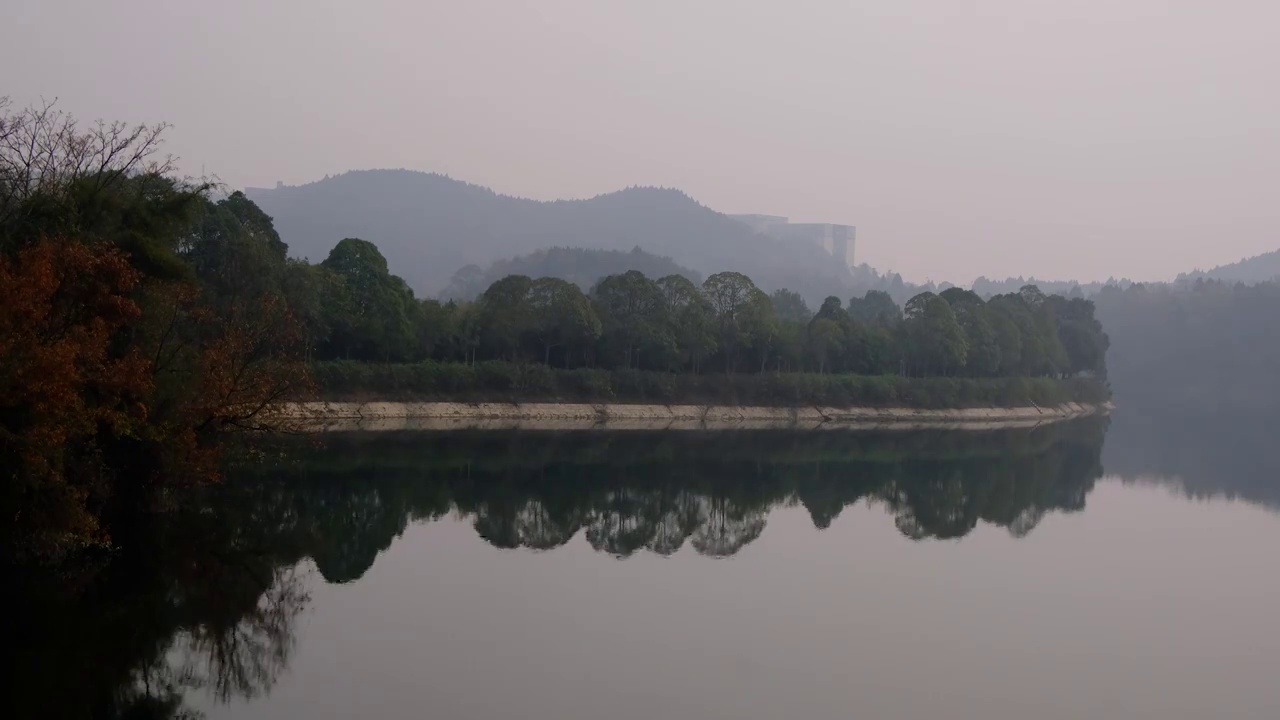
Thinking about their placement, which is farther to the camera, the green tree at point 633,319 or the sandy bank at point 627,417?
the green tree at point 633,319

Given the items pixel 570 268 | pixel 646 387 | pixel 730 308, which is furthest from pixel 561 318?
pixel 570 268

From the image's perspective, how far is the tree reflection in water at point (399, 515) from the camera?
1422cm

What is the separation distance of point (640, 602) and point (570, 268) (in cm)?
13707

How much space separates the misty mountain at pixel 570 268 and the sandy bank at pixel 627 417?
8265 centimetres

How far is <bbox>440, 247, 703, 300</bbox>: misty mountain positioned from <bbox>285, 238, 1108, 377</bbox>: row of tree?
74759 mm

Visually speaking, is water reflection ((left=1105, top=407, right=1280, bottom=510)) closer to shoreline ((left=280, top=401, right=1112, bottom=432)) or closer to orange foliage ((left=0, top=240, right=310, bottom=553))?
shoreline ((left=280, top=401, right=1112, bottom=432))

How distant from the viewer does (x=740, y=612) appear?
63.0ft

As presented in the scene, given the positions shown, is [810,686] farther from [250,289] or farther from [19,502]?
[250,289]

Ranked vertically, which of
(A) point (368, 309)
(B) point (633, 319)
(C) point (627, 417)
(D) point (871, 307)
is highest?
(D) point (871, 307)

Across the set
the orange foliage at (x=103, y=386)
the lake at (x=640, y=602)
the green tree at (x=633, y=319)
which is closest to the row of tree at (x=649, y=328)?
the green tree at (x=633, y=319)

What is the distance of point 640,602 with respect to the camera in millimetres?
19578

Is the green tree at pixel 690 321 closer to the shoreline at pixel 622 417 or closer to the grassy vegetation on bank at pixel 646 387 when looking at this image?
the grassy vegetation on bank at pixel 646 387

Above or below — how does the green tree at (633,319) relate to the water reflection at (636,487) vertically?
above

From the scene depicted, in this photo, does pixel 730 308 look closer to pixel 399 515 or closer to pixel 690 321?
pixel 690 321
